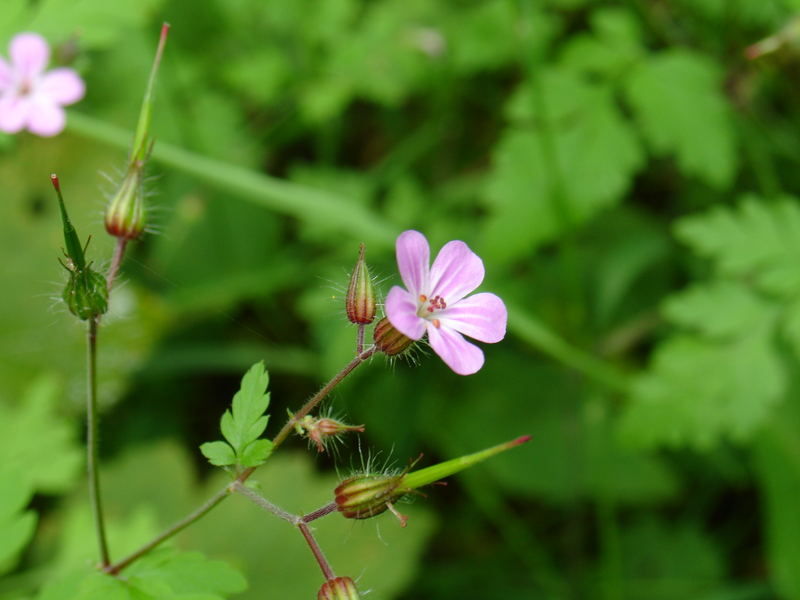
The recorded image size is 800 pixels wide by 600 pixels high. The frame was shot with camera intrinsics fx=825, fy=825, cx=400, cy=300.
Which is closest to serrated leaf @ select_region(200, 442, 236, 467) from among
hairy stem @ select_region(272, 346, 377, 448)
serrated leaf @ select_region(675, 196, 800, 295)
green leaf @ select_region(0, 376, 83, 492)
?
hairy stem @ select_region(272, 346, 377, 448)

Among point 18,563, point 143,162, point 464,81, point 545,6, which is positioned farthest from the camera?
point 464,81

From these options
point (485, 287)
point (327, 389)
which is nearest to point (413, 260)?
point (327, 389)

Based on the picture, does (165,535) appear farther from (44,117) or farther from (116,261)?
(44,117)

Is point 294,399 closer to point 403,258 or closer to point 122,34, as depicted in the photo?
point 122,34

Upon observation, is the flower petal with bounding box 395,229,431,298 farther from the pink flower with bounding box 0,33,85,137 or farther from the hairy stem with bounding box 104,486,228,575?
the pink flower with bounding box 0,33,85,137

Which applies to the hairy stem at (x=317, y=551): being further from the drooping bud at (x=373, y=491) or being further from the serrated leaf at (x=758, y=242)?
the serrated leaf at (x=758, y=242)

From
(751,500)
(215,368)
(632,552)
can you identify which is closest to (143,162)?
(215,368)
